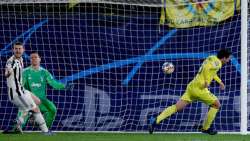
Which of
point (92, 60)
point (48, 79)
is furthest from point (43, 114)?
point (92, 60)

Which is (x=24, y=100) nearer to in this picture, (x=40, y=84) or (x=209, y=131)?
(x=40, y=84)

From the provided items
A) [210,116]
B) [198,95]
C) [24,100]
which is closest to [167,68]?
[198,95]

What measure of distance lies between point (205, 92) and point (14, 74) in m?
3.53

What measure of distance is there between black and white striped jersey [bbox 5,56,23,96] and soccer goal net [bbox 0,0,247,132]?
2476mm

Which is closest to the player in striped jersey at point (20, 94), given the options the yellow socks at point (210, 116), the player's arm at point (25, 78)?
the player's arm at point (25, 78)

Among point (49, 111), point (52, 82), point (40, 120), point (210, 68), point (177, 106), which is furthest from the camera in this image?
point (49, 111)

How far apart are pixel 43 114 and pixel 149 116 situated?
88.7 inches

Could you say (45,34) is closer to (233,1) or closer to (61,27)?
(61,27)

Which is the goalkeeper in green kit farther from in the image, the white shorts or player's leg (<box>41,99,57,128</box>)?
the white shorts

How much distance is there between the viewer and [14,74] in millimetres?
14438

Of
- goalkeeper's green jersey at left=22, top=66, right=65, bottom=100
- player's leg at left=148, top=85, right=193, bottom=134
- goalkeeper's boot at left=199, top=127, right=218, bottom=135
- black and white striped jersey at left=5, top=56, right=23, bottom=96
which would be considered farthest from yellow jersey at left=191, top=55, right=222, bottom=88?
black and white striped jersey at left=5, top=56, right=23, bottom=96

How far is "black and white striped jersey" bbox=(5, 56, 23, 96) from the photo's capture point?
46.8 feet

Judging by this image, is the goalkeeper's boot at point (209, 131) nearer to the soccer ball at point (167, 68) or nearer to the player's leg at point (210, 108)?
the player's leg at point (210, 108)

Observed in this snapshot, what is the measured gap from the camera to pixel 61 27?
17.0 m
